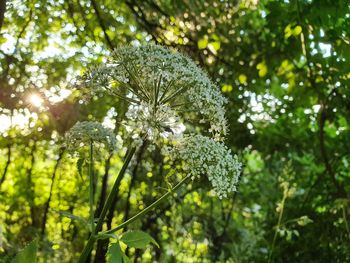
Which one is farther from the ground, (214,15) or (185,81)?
(214,15)

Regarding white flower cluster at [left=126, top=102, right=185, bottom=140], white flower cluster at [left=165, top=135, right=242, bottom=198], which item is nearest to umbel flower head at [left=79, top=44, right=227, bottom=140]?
white flower cluster at [left=126, top=102, right=185, bottom=140]

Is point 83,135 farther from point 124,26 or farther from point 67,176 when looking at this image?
point 67,176

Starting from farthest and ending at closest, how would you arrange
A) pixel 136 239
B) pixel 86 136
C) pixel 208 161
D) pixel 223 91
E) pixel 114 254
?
pixel 223 91, pixel 86 136, pixel 208 161, pixel 136 239, pixel 114 254

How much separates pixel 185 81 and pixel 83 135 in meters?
0.64

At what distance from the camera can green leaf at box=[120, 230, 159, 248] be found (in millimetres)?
2098

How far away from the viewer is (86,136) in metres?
2.55

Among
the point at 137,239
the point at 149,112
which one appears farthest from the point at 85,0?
the point at 137,239

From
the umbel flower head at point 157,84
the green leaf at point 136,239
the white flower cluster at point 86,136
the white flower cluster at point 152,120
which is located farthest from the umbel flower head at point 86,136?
the green leaf at point 136,239

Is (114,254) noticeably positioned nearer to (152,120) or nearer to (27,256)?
(27,256)

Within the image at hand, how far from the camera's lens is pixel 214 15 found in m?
5.05

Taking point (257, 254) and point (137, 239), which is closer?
point (137, 239)

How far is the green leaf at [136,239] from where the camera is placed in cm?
210

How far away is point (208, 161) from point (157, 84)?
45cm

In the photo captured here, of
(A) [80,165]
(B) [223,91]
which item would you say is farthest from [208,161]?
(B) [223,91]
